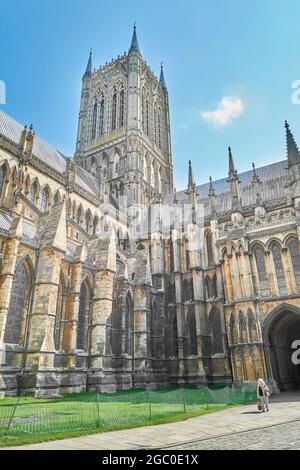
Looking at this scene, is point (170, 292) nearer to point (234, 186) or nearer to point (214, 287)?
point (214, 287)

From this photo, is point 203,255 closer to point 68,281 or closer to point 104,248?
point 104,248

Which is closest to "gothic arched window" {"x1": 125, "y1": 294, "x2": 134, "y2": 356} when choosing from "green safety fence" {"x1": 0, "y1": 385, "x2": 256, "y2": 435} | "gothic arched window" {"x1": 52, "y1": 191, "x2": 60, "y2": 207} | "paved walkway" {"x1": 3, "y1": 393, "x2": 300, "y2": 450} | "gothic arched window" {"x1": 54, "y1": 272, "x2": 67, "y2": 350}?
"gothic arched window" {"x1": 54, "y1": 272, "x2": 67, "y2": 350}

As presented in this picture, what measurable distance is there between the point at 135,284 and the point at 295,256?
473 inches

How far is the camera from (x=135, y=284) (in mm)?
26609

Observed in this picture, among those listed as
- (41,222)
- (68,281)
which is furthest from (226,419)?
(41,222)

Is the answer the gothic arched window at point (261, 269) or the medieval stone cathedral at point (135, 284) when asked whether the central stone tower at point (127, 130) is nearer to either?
the medieval stone cathedral at point (135, 284)

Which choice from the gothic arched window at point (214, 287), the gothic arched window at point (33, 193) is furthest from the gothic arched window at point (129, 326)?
the gothic arched window at point (33, 193)

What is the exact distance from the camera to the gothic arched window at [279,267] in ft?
66.8

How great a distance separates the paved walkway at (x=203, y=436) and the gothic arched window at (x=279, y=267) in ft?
34.1

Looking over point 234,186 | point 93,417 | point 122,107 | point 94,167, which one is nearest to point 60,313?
point 93,417

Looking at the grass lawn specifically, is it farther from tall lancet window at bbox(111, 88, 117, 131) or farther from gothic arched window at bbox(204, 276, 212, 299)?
tall lancet window at bbox(111, 88, 117, 131)

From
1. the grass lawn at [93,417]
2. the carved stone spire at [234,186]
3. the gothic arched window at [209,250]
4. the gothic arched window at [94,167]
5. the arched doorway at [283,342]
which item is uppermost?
the gothic arched window at [94,167]

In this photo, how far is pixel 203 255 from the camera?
3042 cm
